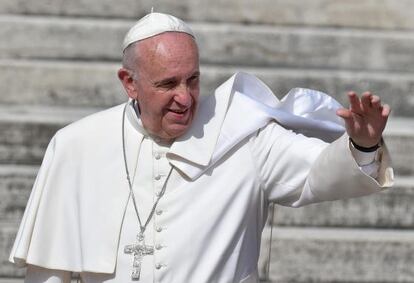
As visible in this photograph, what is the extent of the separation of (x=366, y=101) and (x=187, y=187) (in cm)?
87

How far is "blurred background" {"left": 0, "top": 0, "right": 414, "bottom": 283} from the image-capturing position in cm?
637

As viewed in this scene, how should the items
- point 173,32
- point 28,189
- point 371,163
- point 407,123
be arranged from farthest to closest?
point 407,123
point 28,189
point 173,32
point 371,163

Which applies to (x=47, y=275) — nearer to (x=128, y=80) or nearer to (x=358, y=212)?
(x=128, y=80)

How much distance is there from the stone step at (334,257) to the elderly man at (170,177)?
205 centimetres

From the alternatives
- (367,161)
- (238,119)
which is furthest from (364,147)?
(238,119)

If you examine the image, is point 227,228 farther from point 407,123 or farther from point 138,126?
point 407,123

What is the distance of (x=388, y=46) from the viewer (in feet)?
24.7

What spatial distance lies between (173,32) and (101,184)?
620 millimetres

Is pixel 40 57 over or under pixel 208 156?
over

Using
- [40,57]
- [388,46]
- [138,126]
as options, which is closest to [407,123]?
[388,46]

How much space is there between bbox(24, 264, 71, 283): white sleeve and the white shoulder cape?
0.05 meters

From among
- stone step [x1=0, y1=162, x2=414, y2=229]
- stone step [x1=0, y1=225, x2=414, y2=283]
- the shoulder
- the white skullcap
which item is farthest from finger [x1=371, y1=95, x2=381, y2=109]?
stone step [x1=0, y1=162, x2=414, y2=229]

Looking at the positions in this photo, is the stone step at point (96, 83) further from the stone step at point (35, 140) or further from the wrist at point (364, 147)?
the wrist at point (364, 147)

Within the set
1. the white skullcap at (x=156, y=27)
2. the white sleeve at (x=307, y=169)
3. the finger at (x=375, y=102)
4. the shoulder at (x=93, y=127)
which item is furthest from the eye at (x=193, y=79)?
the finger at (x=375, y=102)
